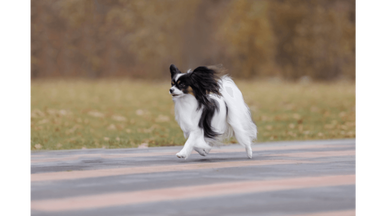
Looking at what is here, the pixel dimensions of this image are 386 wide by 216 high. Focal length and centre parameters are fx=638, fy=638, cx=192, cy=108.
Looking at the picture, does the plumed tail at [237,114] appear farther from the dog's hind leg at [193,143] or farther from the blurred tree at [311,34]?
the blurred tree at [311,34]

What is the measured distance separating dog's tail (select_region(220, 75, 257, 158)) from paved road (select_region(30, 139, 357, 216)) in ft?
1.19

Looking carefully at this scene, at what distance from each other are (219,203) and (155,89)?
21.9 metres

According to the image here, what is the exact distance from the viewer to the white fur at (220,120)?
30.5 ft

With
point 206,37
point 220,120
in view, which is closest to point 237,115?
point 220,120

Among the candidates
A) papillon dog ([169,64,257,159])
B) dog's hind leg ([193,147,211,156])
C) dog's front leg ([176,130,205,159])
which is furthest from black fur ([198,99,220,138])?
dog's hind leg ([193,147,211,156])

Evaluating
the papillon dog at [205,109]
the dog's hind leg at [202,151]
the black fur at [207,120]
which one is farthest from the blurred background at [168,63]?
the black fur at [207,120]

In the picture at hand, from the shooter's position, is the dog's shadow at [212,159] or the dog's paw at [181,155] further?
the dog's shadow at [212,159]

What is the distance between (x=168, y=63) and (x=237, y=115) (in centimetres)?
2113

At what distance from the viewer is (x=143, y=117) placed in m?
17.3

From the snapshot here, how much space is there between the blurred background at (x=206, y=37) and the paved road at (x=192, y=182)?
62.1 ft

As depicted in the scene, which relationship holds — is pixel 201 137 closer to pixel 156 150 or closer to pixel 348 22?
pixel 156 150
